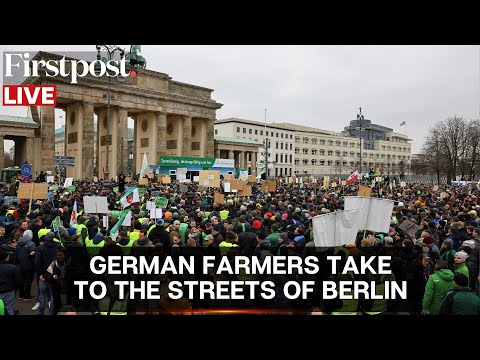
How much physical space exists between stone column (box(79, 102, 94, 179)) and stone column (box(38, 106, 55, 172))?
14.4ft

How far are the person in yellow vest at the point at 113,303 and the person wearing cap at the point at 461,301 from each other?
4061 mm

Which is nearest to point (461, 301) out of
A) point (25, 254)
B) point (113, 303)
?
point (113, 303)

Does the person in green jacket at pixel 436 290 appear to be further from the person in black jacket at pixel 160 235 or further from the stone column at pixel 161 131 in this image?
the stone column at pixel 161 131

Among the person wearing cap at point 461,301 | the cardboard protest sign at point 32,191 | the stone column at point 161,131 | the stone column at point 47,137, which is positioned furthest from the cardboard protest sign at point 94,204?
the stone column at point 161,131

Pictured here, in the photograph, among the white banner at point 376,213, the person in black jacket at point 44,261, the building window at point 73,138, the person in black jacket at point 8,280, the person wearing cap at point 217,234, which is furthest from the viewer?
the building window at point 73,138

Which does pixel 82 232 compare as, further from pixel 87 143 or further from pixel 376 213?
pixel 87 143

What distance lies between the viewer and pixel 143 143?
209ft

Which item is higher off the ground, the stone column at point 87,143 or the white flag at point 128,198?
the stone column at point 87,143

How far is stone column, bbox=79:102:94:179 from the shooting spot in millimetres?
51969

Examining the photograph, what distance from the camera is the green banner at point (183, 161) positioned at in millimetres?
47281

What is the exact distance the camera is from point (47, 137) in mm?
47719

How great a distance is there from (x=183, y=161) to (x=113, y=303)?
42.9m

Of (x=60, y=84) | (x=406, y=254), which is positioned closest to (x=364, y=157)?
(x=60, y=84)
